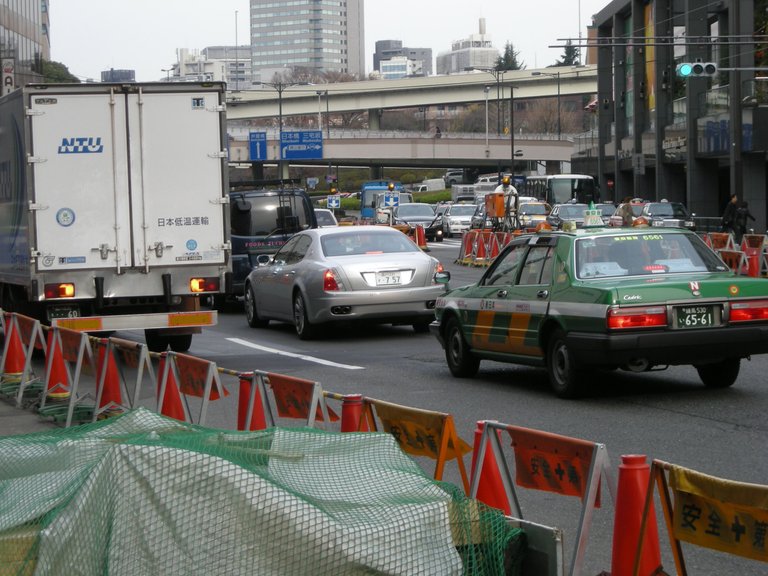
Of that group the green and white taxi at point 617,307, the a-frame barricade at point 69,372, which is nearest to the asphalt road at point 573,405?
the green and white taxi at point 617,307

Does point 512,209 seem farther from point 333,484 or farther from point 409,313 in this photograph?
point 333,484

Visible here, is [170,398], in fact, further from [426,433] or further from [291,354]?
[291,354]

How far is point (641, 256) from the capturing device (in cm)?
1153

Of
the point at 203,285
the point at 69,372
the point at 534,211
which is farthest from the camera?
the point at 534,211

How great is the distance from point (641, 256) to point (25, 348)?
6690mm

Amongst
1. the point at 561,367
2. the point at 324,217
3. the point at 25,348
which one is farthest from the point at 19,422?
the point at 324,217

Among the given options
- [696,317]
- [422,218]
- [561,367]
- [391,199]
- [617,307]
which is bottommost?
[561,367]

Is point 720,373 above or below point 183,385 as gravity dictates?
below

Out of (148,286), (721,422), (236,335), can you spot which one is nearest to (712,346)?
(721,422)

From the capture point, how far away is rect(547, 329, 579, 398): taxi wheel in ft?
36.7

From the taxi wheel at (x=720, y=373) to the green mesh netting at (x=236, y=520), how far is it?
6758mm

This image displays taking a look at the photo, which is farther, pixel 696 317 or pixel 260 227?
pixel 260 227

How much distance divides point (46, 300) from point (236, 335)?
5.23m

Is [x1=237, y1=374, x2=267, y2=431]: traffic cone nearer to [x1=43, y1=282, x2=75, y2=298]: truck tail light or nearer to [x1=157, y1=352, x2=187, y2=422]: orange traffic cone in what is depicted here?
[x1=157, y1=352, x2=187, y2=422]: orange traffic cone
